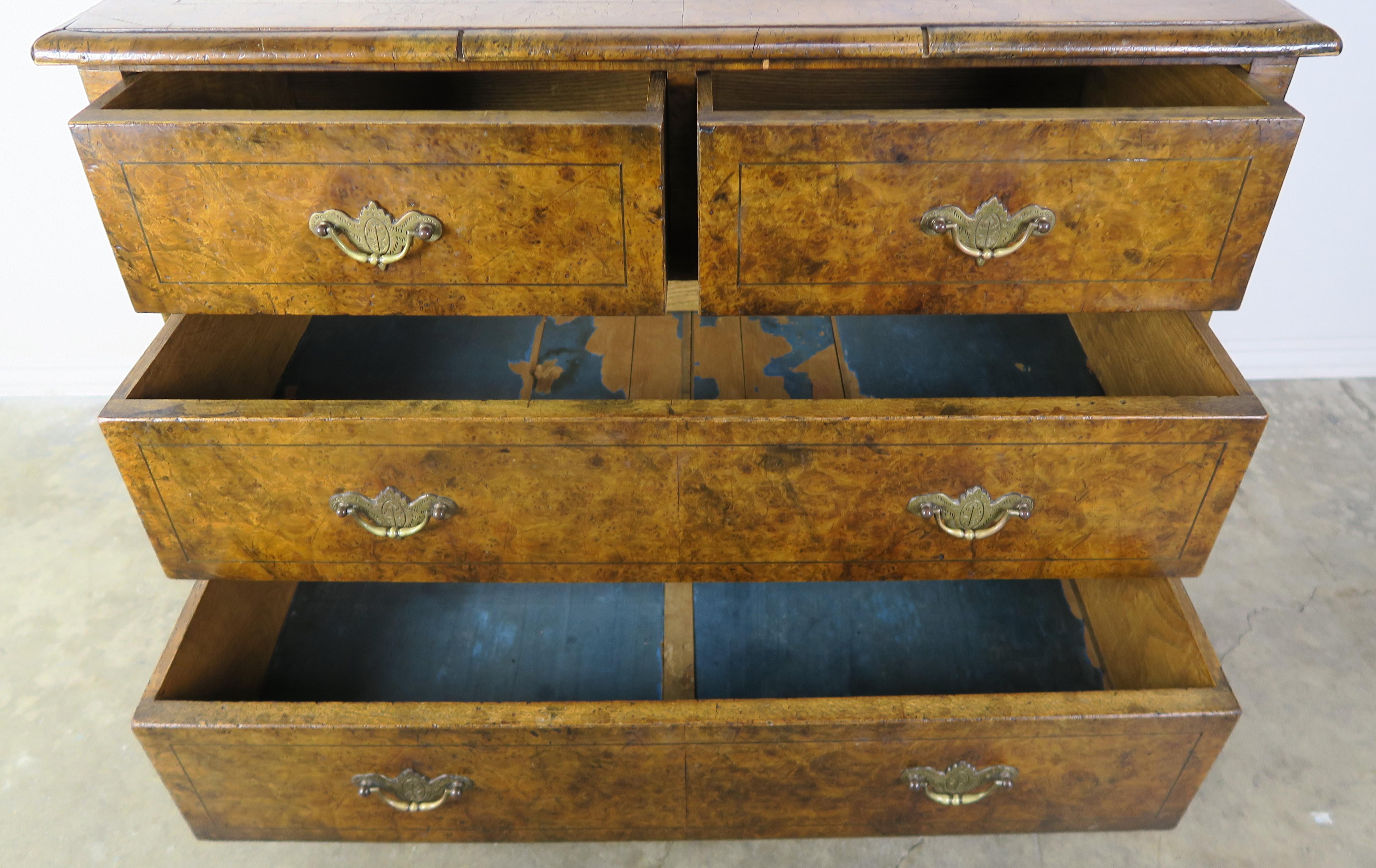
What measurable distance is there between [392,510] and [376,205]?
0.28 m

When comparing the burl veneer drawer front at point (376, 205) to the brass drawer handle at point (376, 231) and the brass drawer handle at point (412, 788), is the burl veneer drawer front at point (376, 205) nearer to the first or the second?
the brass drawer handle at point (376, 231)

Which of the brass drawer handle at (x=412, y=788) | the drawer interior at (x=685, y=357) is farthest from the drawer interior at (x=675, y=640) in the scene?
the drawer interior at (x=685, y=357)

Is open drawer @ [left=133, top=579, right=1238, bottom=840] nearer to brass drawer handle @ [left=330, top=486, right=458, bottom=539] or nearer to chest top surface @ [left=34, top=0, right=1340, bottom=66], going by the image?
brass drawer handle @ [left=330, top=486, right=458, bottom=539]

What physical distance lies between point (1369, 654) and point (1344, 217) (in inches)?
30.0

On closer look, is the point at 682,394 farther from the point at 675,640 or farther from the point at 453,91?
the point at 453,91

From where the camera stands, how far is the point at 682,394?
3.69ft

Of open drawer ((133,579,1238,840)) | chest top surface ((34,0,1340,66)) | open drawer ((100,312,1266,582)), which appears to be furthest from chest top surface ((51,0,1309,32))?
open drawer ((133,579,1238,840))

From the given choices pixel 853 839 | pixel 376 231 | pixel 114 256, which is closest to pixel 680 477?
pixel 376 231

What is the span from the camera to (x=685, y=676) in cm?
108

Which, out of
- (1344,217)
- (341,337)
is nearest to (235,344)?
(341,337)

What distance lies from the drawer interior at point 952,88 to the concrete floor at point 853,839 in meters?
0.76

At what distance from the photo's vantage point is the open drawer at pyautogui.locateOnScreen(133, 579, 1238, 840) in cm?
93

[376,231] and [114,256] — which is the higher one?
[376,231]

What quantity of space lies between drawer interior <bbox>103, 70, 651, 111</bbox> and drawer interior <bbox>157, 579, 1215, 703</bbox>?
53cm
